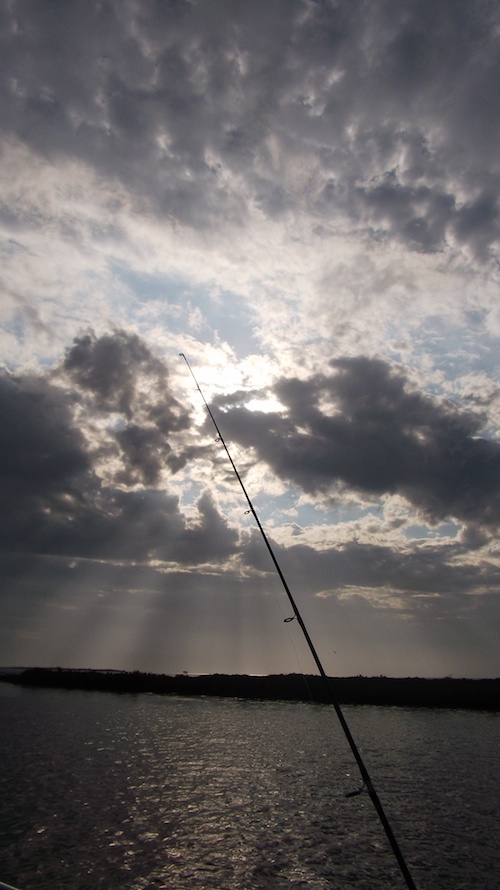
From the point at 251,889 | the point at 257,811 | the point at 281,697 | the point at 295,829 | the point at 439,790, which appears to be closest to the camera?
the point at 251,889

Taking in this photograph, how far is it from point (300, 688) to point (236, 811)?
74.7 metres

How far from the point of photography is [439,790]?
23.8 metres

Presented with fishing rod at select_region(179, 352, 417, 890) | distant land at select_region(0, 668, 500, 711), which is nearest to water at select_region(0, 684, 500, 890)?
fishing rod at select_region(179, 352, 417, 890)

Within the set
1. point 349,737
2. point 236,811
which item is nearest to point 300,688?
point 236,811

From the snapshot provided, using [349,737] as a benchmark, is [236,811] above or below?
below

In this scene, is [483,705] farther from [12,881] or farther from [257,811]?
[12,881]

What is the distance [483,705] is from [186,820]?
7325 centimetres

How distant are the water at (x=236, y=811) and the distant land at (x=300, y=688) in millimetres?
42047

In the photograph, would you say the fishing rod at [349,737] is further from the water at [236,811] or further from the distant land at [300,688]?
the distant land at [300,688]

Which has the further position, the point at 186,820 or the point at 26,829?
the point at 186,820

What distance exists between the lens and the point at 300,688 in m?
87.6

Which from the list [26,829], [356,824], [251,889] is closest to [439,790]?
[356,824]

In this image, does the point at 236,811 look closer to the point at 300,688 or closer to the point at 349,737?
the point at 349,737

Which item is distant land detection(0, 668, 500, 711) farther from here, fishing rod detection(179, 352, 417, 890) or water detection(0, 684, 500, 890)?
fishing rod detection(179, 352, 417, 890)
